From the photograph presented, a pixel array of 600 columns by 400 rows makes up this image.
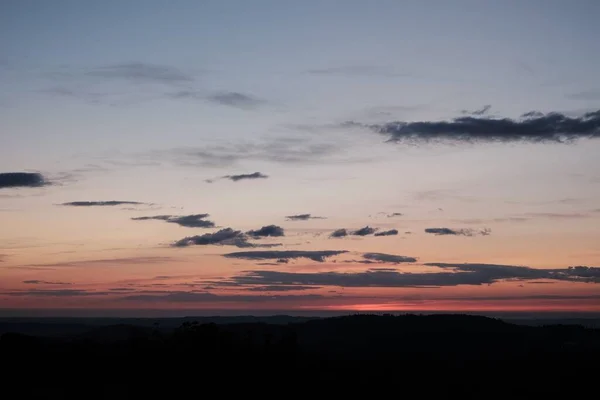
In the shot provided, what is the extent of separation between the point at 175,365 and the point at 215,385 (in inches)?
343

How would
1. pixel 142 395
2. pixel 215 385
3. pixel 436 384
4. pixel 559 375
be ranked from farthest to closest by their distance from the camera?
pixel 559 375 → pixel 436 384 → pixel 215 385 → pixel 142 395

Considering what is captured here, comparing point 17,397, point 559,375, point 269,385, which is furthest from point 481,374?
point 17,397

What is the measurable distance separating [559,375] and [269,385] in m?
57.6

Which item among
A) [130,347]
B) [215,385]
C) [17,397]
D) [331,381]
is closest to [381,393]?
[331,381]

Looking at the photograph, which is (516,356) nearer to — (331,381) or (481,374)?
(481,374)

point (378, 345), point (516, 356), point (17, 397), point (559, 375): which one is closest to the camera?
point (17, 397)

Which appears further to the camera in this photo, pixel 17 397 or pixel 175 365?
pixel 175 365

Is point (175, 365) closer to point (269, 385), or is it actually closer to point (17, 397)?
point (269, 385)

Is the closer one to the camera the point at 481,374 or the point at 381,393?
the point at 381,393

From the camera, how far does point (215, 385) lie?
11681cm

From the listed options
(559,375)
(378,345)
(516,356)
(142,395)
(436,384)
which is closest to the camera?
(142,395)

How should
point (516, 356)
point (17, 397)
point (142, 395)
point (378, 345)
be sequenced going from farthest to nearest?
point (378, 345)
point (516, 356)
point (142, 395)
point (17, 397)

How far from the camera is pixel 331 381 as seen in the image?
401 feet

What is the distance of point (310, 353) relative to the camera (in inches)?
5719
